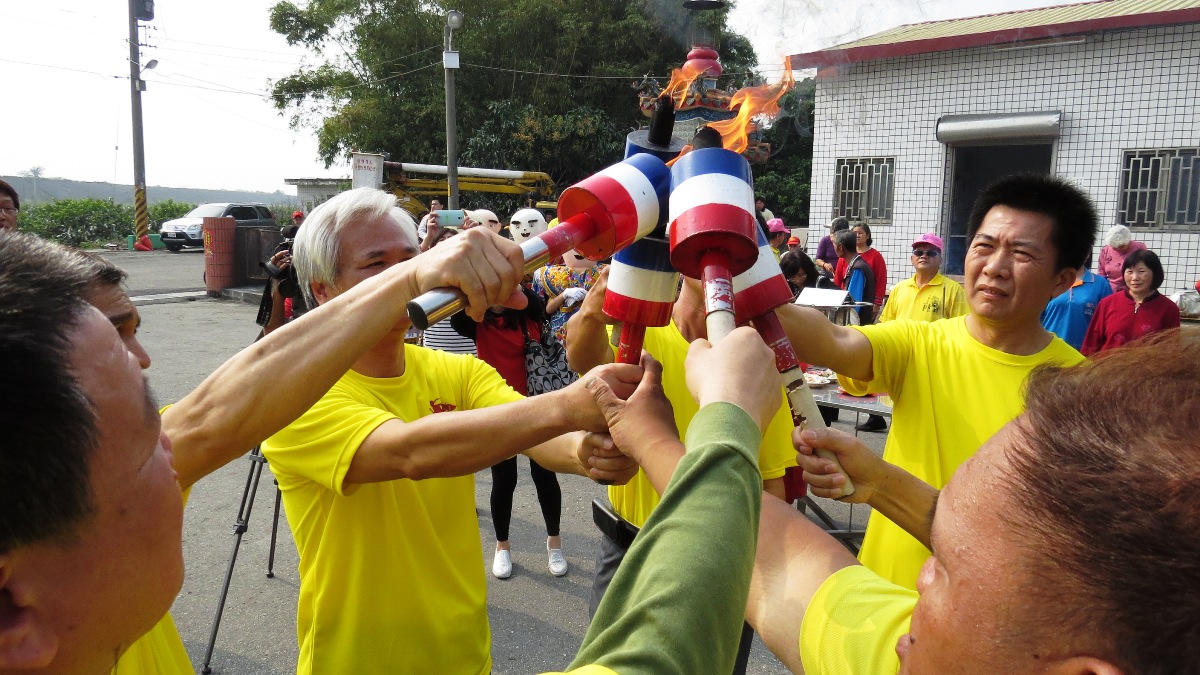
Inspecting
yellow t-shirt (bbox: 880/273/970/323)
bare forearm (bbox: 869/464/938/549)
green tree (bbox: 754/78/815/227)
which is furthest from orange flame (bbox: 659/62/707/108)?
green tree (bbox: 754/78/815/227)

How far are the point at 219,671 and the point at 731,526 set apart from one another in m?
3.78

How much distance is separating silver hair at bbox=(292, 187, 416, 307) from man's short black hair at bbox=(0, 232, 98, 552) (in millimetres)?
1293

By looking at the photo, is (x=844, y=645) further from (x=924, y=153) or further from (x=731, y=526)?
(x=924, y=153)

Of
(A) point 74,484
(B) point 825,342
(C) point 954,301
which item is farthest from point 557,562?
(C) point 954,301

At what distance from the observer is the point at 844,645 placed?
1489 millimetres

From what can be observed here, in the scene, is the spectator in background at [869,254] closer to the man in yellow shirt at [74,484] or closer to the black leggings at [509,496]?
the black leggings at [509,496]

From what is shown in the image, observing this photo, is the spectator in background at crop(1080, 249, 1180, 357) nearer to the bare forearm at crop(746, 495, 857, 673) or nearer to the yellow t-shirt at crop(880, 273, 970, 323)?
the yellow t-shirt at crop(880, 273, 970, 323)

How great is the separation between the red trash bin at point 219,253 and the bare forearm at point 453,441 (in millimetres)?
18094

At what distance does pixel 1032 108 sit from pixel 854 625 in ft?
43.7

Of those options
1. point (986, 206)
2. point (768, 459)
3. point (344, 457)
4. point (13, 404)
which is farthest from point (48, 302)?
point (986, 206)

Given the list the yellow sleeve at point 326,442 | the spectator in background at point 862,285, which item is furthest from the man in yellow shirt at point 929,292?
the yellow sleeve at point 326,442

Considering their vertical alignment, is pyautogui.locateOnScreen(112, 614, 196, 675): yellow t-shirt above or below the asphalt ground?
above

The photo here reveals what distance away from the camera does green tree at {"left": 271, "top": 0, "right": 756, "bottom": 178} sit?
24.2 meters

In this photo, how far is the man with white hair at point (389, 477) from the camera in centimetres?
193
